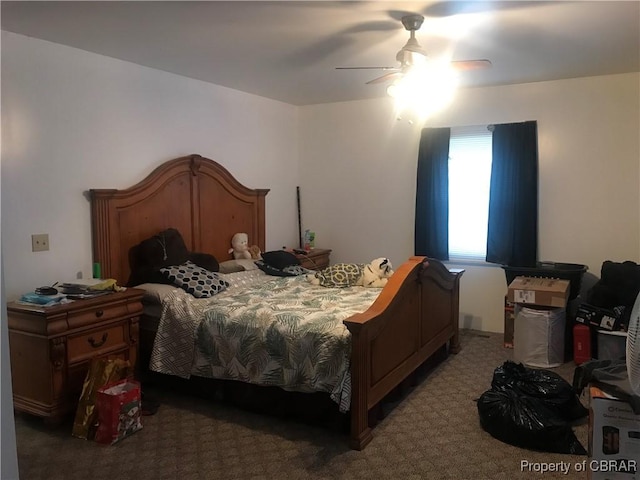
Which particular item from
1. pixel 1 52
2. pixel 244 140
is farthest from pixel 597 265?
pixel 1 52

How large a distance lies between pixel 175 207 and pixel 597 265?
357 cm

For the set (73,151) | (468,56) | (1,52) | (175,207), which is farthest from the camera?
(175,207)

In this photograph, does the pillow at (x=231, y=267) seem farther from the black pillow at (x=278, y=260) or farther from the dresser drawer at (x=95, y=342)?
the dresser drawer at (x=95, y=342)

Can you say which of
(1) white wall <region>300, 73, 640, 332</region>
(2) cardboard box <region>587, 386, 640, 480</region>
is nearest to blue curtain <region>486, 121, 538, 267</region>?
(1) white wall <region>300, 73, 640, 332</region>

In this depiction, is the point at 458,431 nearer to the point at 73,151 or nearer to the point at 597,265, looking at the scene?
the point at 597,265

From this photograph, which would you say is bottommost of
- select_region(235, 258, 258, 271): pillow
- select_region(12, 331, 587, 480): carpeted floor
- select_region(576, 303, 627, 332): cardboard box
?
select_region(12, 331, 587, 480): carpeted floor

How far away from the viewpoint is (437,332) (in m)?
3.89

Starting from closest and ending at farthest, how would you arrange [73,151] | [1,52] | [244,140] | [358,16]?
[358,16], [1,52], [73,151], [244,140]

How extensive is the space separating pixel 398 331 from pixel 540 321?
1.44 metres

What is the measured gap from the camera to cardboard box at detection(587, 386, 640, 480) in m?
2.00

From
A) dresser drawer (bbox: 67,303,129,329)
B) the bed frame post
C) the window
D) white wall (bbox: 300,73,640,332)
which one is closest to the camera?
the bed frame post

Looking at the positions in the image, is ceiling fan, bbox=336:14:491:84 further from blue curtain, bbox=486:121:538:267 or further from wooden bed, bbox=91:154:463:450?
blue curtain, bbox=486:121:538:267

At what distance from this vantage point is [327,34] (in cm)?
315

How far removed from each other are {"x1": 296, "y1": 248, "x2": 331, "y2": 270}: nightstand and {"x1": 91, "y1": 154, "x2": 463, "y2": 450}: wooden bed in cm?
43
